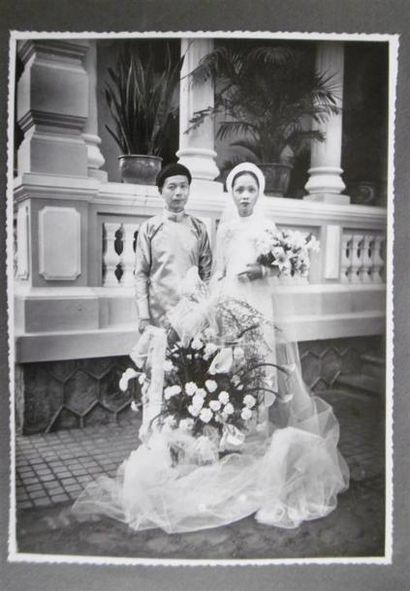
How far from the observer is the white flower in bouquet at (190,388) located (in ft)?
4.91

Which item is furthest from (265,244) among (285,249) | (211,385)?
(211,385)

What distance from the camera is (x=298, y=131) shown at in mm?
1472

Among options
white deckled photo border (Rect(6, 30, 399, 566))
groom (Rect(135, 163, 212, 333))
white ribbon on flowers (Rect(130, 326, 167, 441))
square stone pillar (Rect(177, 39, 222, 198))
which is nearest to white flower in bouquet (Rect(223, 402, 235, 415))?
white ribbon on flowers (Rect(130, 326, 167, 441))

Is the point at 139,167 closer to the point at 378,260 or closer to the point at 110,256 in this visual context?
the point at 110,256

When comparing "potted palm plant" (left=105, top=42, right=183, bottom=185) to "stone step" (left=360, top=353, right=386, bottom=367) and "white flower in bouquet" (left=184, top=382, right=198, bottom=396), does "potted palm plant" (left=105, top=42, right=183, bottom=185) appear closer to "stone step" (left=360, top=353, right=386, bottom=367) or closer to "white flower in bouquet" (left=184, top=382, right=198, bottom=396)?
"white flower in bouquet" (left=184, top=382, right=198, bottom=396)

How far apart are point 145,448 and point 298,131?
110cm

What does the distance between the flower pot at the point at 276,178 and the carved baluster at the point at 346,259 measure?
0.83 feet

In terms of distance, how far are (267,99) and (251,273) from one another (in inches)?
21.2

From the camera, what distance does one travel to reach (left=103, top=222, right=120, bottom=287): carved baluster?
→ 4.97 feet

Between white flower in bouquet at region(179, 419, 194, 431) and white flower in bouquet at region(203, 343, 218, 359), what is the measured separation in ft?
0.69

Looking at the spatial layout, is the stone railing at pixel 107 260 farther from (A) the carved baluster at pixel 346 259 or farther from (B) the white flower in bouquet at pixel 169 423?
(B) the white flower in bouquet at pixel 169 423

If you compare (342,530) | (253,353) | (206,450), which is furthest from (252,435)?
(342,530)

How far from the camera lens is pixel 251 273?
1567mm

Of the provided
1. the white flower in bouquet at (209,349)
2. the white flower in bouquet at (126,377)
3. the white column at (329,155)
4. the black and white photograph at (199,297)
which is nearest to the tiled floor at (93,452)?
the black and white photograph at (199,297)
